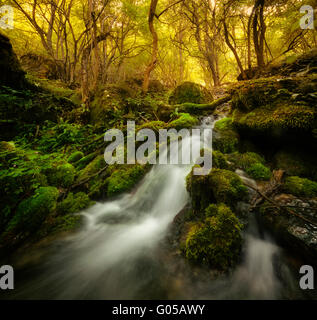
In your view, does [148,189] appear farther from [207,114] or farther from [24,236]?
[207,114]

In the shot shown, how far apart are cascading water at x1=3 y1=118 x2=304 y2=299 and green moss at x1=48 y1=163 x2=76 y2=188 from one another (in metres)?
1.03

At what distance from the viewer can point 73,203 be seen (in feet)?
10.0

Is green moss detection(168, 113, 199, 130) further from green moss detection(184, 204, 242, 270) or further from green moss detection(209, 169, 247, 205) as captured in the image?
green moss detection(184, 204, 242, 270)

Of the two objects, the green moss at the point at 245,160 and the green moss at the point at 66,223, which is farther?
the green moss at the point at 245,160

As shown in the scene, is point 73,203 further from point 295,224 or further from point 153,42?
point 153,42

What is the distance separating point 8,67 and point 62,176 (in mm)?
3714

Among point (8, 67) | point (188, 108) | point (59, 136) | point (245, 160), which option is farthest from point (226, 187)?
point (8, 67)

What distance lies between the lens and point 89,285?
180 cm

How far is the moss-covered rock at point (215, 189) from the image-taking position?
86.0 inches

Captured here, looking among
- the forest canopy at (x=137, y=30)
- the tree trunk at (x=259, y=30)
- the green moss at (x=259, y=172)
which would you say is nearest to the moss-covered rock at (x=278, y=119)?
the green moss at (x=259, y=172)

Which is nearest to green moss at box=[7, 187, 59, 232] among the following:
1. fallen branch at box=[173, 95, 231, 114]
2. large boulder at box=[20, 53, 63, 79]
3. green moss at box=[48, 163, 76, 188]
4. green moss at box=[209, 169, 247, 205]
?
green moss at box=[48, 163, 76, 188]

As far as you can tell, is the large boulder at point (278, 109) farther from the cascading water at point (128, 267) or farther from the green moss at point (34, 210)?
the green moss at point (34, 210)

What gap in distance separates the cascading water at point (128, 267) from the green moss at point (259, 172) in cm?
117
